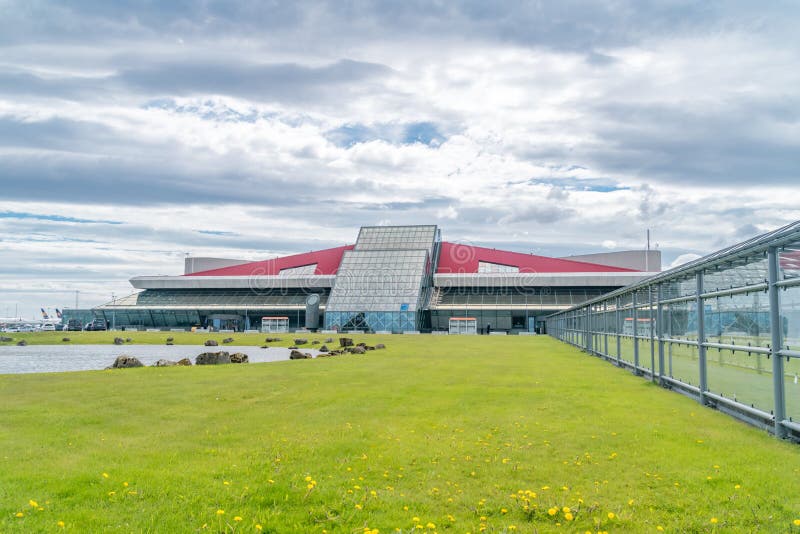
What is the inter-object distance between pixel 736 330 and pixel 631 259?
320ft

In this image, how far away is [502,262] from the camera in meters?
106

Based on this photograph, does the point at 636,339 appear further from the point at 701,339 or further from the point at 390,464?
the point at 390,464

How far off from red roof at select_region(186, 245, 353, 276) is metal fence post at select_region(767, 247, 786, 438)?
330ft

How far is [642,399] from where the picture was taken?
49.1ft

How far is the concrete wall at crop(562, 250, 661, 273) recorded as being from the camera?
10444 cm

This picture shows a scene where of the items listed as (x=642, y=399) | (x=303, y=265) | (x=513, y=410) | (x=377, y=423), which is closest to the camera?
(x=377, y=423)

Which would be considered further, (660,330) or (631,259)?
(631,259)

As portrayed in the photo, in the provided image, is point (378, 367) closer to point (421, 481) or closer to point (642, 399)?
point (642, 399)

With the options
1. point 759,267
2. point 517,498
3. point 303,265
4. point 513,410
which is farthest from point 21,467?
point 303,265

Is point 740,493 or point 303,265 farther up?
point 303,265

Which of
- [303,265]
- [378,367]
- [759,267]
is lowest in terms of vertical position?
[378,367]

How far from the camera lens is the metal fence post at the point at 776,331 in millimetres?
10516

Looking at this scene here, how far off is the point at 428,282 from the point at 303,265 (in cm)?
2418

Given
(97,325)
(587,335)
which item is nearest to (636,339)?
(587,335)
